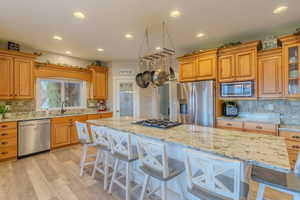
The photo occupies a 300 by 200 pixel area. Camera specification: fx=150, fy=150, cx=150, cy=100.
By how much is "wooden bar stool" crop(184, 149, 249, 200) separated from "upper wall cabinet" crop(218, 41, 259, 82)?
2604 millimetres

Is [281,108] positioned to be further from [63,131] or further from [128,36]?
[63,131]

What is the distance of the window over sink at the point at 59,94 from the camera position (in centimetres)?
445

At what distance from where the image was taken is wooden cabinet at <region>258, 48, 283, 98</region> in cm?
291

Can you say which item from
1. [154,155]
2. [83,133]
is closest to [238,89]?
[154,155]

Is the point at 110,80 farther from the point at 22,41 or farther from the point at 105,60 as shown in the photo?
the point at 22,41

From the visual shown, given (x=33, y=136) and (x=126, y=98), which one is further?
(x=126, y=98)

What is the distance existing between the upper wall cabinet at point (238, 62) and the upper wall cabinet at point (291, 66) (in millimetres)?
461

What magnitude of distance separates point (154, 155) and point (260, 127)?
2476mm

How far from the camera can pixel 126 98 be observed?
18.4ft

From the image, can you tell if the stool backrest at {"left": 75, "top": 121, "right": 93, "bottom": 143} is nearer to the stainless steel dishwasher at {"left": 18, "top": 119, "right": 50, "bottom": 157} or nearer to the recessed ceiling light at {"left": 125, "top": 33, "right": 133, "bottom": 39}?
the stainless steel dishwasher at {"left": 18, "top": 119, "right": 50, "bottom": 157}

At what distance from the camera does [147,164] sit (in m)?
1.70

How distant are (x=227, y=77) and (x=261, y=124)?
119cm

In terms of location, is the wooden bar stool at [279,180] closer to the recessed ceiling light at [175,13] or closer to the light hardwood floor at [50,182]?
the light hardwood floor at [50,182]

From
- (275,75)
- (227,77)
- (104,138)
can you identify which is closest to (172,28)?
(227,77)
